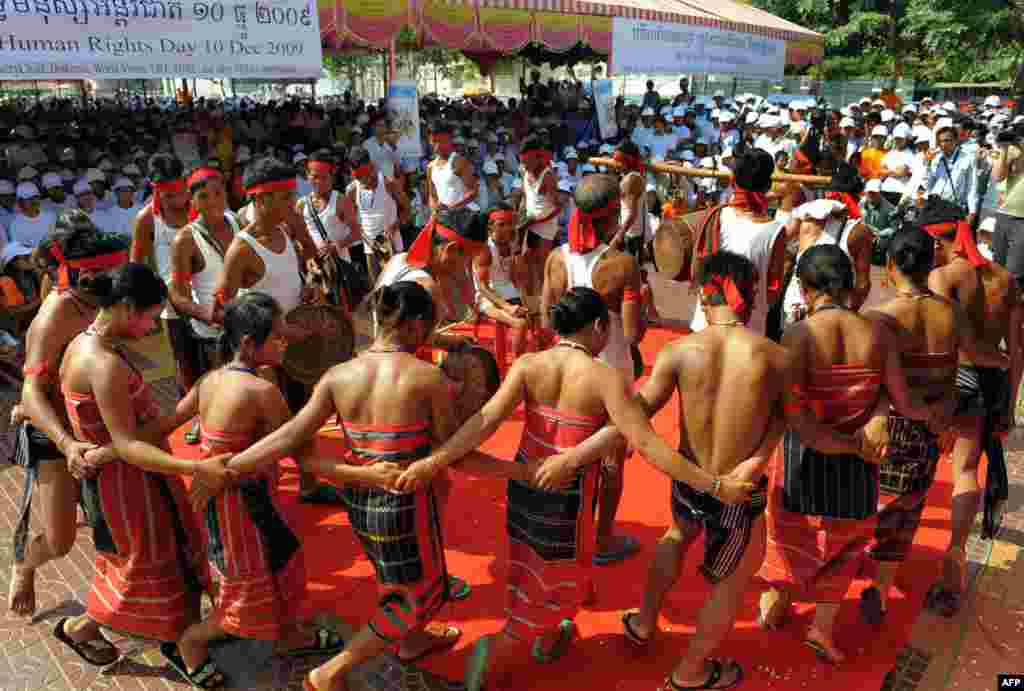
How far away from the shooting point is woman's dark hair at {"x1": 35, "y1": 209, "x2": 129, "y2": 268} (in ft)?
10.0

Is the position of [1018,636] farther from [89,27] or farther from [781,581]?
[89,27]

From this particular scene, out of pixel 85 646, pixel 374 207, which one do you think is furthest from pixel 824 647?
pixel 374 207

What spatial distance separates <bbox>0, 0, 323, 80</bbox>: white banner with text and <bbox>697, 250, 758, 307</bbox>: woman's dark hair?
6.62 meters

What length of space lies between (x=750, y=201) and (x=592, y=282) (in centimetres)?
119

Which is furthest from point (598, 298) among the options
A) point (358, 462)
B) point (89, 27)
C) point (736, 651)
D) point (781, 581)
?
point (89, 27)

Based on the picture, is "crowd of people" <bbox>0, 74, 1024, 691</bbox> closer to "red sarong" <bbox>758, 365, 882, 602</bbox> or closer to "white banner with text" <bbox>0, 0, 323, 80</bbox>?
"red sarong" <bbox>758, 365, 882, 602</bbox>

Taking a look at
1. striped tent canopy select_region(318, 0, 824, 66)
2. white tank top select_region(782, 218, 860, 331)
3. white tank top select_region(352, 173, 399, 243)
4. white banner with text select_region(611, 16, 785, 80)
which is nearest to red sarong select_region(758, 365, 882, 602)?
white tank top select_region(782, 218, 860, 331)

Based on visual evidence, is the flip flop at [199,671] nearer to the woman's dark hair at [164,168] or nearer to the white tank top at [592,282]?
the white tank top at [592,282]

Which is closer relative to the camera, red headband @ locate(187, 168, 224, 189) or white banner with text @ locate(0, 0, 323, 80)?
red headband @ locate(187, 168, 224, 189)

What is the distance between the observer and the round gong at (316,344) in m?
3.82

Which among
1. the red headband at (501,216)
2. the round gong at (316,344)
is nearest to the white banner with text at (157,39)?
the red headband at (501,216)

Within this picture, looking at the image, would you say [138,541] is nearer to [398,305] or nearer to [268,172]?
[398,305]

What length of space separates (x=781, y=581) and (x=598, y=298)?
1469 millimetres

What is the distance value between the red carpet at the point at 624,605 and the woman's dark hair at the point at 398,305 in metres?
1.38
